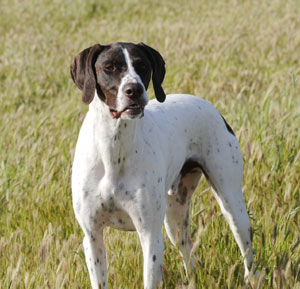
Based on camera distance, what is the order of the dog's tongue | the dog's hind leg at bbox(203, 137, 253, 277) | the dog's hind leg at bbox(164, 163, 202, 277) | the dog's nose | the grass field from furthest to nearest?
the dog's hind leg at bbox(164, 163, 202, 277) → the dog's hind leg at bbox(203, 137, 253, 277) → the grass field → the dog's tongue → the dog's nose

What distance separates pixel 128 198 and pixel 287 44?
7.94 meters

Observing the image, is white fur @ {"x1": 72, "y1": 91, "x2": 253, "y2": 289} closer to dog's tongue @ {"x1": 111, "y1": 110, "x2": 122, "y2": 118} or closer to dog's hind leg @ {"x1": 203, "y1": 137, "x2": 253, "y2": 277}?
dog's tongue @ {"x1": 111, "y1": 110, "x2": 122, "y2": 118}

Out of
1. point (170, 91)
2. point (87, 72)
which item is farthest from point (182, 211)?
point (170, 91)

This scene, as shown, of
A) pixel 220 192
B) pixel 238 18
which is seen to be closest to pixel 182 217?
pixel 220 192

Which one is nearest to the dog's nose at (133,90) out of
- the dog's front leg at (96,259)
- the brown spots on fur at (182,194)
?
the dog's front leg at (96,259)

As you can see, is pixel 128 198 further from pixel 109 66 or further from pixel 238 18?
pixel 238 18

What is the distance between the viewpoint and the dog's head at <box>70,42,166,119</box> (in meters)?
3.49

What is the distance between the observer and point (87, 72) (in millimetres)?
3744

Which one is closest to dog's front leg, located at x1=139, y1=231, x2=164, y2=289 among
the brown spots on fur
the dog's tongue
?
the dog's tongue

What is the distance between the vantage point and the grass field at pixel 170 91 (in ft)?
13.8

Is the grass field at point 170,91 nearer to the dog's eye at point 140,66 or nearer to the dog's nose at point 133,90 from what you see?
the dog's nose at point 133,90

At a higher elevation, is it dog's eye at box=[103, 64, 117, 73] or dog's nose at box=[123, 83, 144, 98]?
dog's eye at box=[103, 64, 117, 73]

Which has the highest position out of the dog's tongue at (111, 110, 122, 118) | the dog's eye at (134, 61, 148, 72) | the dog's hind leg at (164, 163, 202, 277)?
the dog's eye at (134, 61, 148, 72)

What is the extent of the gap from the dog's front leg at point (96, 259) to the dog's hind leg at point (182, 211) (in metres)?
0.99
